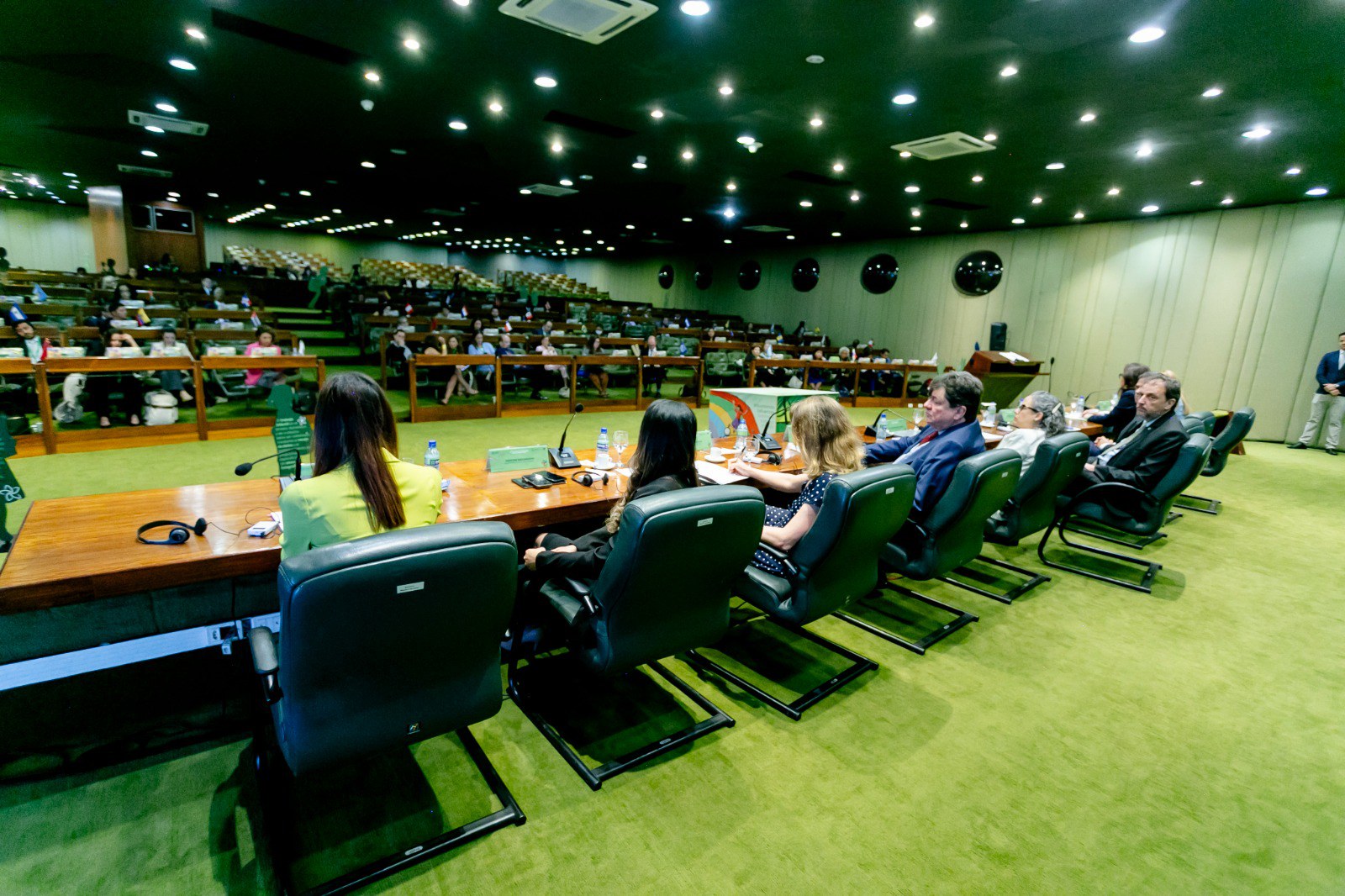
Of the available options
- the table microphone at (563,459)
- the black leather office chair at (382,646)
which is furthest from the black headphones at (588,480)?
the black leather office chair at (382,646)

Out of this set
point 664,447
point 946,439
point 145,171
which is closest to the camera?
point 664,447

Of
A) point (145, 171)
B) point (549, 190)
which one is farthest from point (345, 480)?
point (145, 171)

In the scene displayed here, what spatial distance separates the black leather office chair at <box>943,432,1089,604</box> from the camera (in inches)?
122

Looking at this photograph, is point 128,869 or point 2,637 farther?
point 2,637

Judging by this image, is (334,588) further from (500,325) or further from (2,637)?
(500,325)

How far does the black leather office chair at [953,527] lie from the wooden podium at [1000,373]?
5728mm

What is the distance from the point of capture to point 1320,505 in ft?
18.1

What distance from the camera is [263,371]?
7.11 m

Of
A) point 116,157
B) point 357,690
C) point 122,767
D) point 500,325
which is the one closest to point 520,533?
point 357,690

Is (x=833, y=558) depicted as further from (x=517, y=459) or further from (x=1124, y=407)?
(x=1124, y=407)

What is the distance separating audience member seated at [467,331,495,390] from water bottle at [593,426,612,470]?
A: 512 centimetres

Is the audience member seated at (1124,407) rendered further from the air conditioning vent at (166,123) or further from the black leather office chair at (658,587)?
the air conditioning vent at (166,123)

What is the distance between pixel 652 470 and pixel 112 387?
7047 millimetres

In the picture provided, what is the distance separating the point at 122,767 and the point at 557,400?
22.5ft
